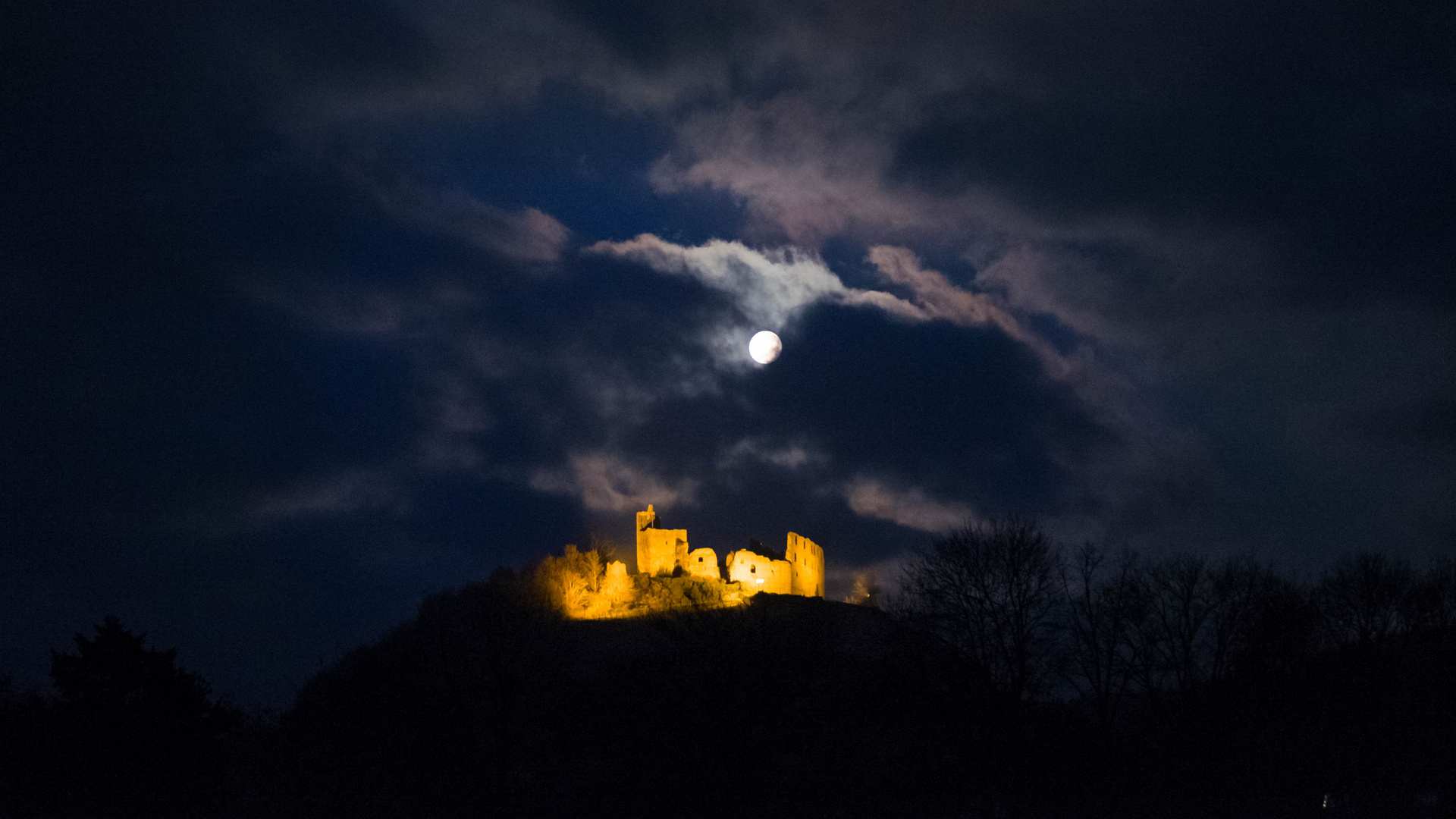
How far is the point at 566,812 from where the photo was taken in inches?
1422

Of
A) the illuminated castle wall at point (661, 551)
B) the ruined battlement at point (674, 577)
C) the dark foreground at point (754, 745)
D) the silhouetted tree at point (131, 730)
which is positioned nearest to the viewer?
the dark foreground at point (754, 745)

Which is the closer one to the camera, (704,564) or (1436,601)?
(1436,601)

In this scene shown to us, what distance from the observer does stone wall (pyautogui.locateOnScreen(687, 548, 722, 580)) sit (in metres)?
101

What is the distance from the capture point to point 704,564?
337 ft

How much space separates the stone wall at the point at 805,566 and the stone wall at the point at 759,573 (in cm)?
97

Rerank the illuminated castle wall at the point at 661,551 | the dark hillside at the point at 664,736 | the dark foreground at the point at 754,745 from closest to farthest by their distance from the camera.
→ the dark hillside at the point at 664,736, the dark foreground at the point at 754,745, the illuminated castle wall at the point at 661,551

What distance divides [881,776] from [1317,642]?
2471 cm

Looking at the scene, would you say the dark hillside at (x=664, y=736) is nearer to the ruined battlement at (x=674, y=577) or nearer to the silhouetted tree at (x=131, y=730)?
the silhouetted tree at (x=131, y=730)

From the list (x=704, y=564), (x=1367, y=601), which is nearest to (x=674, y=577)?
(x=704, y=564)

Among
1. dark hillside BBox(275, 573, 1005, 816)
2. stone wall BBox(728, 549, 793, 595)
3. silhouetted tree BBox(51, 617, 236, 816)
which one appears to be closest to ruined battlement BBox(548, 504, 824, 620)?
stone wall BBox(728, 549, 793, 595)

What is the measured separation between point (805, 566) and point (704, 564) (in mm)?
11319

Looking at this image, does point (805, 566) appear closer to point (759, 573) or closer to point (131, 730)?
point (759, 573)

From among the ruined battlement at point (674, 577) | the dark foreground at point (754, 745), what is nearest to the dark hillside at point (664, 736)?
the dark foreground at point (754, 745)

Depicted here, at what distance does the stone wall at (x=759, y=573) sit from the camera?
100938mm
